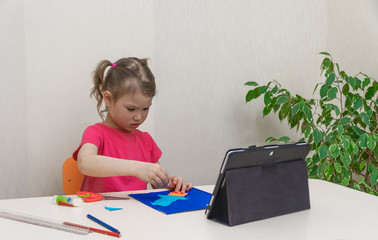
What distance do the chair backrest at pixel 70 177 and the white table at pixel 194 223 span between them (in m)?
0.61

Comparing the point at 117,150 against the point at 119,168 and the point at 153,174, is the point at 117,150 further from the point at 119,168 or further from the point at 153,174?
the point at 153,174

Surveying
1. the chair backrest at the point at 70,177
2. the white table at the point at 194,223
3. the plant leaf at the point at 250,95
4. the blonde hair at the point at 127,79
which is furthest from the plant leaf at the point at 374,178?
the chair backrest at the point at 70,177

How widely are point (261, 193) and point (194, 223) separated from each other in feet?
0.59

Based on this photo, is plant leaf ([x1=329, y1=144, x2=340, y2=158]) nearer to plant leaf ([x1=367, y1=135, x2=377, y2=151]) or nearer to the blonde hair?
plant leaf ([x1=367, y1=135, x2=377, y2=151])

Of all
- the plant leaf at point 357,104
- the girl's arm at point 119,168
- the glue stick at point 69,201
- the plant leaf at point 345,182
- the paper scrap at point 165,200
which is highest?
the plant leaf at point 357,104

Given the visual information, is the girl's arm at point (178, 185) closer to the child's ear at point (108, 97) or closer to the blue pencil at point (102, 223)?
the blue pencil at point (102, 223)

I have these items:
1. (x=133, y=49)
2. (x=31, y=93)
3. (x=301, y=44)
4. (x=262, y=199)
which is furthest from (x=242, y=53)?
(x=262, y=199)

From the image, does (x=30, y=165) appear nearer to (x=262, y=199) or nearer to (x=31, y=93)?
(x=31, y=93)

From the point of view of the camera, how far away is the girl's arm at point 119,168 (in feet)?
3.82

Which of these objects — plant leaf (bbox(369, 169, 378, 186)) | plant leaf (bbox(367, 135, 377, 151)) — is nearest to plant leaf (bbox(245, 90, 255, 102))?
plant leaf (bbox(367, 135, 377, 151))

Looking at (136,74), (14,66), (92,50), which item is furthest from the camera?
(92,50)

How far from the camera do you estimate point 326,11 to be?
8.91ft

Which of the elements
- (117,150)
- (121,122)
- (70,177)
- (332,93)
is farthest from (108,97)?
(332,93)

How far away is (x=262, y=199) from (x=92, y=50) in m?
1.33
